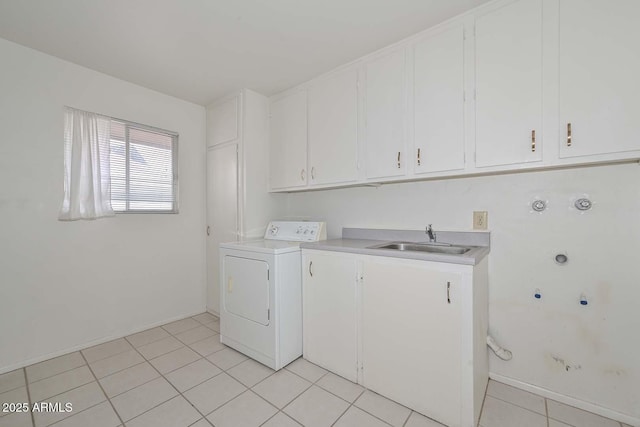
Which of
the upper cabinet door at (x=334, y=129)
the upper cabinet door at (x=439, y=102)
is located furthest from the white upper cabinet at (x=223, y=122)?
the upper cabinet door at (x=439, y=102)

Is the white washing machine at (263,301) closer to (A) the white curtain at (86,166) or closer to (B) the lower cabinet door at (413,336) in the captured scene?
(B) the lower cabinet door at (413,336)

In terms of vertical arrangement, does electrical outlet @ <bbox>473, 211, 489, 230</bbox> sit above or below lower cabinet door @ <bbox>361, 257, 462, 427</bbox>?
above

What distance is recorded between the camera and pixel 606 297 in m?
1.52

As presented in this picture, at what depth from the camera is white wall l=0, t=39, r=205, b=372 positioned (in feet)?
6.46

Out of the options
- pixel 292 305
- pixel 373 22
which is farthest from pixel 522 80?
pixel 292 305

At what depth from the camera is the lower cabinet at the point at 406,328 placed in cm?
140

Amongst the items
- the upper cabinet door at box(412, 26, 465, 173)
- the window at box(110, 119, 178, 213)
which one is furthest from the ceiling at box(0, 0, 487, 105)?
the window at box(110, 119, 178, 213)

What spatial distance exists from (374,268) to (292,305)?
2.57ft

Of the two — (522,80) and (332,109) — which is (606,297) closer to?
(522,80)

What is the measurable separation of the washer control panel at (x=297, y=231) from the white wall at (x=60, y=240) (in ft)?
3.63

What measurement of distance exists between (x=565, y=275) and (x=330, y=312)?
1529 mm

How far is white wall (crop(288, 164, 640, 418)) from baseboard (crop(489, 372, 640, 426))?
19 mm

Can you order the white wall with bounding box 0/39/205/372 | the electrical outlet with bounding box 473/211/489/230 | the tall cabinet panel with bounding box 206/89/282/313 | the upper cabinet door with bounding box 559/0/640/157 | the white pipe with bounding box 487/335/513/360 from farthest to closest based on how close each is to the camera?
1. the tall cabinet panel with bounding box 206/89/282/313
2. the white wall with bounding box 0/39/205/372
3. the electrical outlet with bounding box 473/211/489/230
4. the white pipe with bounding box 487/335/513/360
5. the upper cabinet door with bounding box 559/0/640/157

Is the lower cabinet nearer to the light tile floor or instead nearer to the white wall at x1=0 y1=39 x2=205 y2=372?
the light tile floor
